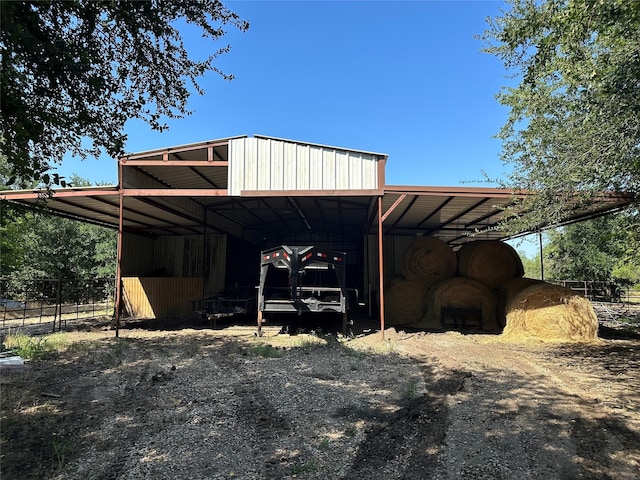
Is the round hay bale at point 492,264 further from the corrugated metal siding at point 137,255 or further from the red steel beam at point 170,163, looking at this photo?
the corrugated metal siding at point 137,255

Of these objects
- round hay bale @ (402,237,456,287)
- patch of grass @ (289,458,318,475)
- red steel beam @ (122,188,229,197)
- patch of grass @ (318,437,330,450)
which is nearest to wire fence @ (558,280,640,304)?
round hay bale @ (402,237,456,287)

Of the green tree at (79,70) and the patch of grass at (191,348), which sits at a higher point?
the green tree at (79,70)

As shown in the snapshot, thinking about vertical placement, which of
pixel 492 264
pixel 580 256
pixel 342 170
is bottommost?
pixel 492 264

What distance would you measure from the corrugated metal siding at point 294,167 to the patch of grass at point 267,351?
4098mm

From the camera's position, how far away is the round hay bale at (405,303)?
12.6 m

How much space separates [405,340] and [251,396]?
5.36 m

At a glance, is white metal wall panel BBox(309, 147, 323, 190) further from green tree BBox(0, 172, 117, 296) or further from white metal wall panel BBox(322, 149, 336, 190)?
green tree BBox(0, 172, 117, 296)

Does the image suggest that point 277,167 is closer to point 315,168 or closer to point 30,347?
point 315,168

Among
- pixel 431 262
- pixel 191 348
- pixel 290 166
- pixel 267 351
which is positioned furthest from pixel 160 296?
pixel 431 262

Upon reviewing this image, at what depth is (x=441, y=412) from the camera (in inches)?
182

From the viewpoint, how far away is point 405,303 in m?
12.7

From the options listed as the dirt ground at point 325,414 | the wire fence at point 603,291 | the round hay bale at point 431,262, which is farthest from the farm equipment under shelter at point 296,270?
the wire fence at point 603,291

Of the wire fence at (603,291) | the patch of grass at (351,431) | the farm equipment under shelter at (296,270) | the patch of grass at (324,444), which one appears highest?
the farm equipment under shelter at (296,270)

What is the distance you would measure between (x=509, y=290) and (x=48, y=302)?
871 inches
